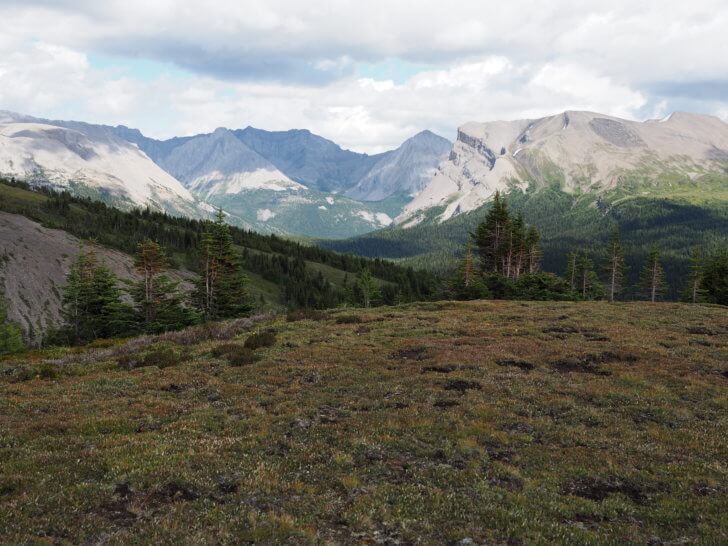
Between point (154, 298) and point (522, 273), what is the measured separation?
69729mm

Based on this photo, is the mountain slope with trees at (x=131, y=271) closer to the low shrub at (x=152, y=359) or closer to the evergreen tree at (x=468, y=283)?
the evergreen tree at (x=468, y=283)

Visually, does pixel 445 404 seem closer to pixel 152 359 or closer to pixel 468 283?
pixel 152 359

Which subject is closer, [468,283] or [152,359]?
[152,359]

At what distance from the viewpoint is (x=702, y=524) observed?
A: 440 inches

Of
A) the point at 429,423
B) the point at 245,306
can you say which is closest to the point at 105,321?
the point at 245,306

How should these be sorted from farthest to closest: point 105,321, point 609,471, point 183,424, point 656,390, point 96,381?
point 105,321, point 96,381, point 656,390, point 183,424, point 609,471

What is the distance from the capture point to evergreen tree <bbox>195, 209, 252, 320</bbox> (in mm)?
62781

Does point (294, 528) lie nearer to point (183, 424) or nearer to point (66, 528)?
point (66, 528)

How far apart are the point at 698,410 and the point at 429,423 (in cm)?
1172

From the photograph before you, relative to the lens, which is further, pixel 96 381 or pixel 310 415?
pixel 96 381

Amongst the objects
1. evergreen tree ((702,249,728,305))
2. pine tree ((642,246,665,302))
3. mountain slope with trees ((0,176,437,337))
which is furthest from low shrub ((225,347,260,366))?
pine tree ((642,246,665,302))

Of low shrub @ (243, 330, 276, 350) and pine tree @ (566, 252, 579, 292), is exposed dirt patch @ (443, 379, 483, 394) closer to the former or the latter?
low shrub @ (243, 330, 276, 350)

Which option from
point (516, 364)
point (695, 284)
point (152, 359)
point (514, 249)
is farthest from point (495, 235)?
point (152, 359)

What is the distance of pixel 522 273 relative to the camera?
96.0 metres
